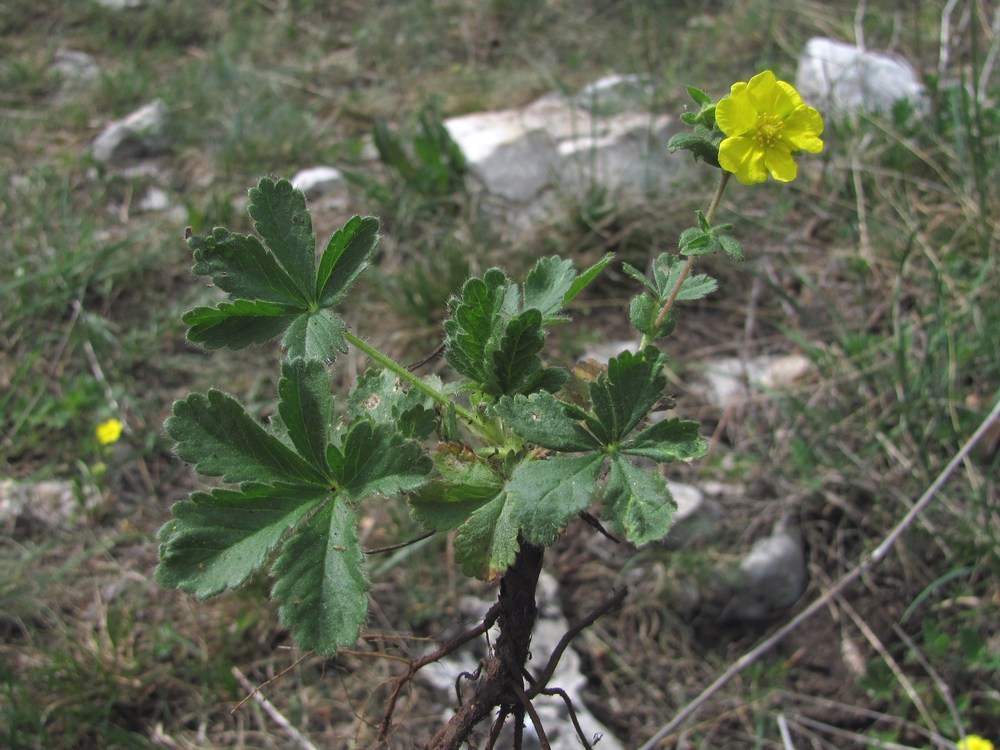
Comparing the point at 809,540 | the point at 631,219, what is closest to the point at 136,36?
the point at 631,219

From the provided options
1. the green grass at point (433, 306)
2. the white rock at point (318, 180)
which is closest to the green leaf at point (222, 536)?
the green grass at point (433, 306)

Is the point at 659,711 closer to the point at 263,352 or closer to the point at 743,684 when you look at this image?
the point at 743,684

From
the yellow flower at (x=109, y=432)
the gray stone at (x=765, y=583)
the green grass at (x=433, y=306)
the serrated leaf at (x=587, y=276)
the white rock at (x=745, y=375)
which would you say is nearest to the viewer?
the serrated leaf at (x=587, y=276)

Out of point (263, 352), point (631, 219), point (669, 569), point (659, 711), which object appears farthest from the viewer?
point (631, 219)

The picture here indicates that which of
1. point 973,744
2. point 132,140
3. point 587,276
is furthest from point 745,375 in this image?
point 132,140

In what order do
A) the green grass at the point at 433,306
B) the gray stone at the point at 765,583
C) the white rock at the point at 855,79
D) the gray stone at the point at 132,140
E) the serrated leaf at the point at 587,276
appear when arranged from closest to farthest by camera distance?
the serrated leaf at the point at 587,276 → the green grass at the point at 433,306 → the gray stone at the point at 765,583 → the white rock at the point at 855,79 → the gray stone at the point at 132,140

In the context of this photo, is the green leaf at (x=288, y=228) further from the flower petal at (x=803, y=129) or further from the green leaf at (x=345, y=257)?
the flower petal at (x=803, y=129)

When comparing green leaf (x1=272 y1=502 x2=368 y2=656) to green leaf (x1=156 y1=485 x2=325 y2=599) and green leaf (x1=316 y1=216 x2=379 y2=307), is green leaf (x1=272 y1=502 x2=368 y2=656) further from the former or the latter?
green leaf (x1=316 y1=216 x2=379 y2=307)

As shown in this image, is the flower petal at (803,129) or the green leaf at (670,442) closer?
the green leaf at (670,442)
